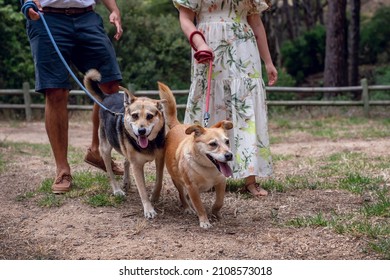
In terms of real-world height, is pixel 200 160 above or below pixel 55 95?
below

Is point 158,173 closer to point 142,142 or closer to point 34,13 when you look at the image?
point 142,142

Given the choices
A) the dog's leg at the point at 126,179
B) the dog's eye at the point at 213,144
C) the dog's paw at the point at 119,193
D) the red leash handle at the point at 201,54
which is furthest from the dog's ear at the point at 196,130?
the dog's leg at the point at 126,179

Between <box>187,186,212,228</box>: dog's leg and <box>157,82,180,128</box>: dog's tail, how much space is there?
851 millimetres

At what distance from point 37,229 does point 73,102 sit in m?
13.2

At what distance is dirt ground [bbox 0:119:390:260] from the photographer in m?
4.26

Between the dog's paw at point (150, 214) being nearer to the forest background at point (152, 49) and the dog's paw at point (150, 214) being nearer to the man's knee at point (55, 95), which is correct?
the man's knee at point (55, 95)

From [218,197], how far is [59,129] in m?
1.96

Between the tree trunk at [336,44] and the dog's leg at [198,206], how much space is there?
13.4 meters

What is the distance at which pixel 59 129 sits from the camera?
243 inches

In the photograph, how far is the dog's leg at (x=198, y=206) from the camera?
4.82 metres

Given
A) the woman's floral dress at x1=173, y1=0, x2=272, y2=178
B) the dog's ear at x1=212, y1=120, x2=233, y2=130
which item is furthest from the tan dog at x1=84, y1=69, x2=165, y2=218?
the woman's floral dress at x1=173, y1=0, x2=272, y2=178

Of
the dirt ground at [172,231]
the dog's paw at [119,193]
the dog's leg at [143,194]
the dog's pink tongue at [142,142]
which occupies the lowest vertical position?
the dirt ground at [172,231]

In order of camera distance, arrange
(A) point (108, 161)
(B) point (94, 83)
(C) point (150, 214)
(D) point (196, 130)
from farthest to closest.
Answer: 1. (B) point (94, 83)
2. (A) point (108, 161)
3. (C) point (150, 214)
4. (D) point (196, 130)

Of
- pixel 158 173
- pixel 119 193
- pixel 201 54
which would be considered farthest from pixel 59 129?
pixel 201 54
